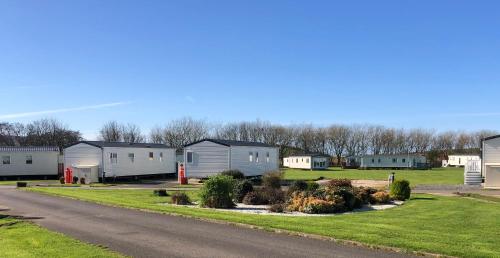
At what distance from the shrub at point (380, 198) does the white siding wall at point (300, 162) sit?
56504 mm

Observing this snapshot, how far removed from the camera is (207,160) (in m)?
36.9

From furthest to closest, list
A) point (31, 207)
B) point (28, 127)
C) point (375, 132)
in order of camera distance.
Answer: point (375, 132) < point (28, 127) < point (31, 207)

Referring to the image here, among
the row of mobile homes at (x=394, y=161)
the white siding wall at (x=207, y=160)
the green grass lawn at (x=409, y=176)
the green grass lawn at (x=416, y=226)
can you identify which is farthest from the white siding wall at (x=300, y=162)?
the green grass lawn at (x=416, y=226)

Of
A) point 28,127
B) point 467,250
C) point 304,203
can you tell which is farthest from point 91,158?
point 28,127

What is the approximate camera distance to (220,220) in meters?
13.1

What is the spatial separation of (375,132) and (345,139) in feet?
23.7

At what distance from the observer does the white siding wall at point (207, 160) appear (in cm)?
3641

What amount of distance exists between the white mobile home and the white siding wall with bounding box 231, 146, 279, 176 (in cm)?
978

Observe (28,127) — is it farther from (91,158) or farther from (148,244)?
(148,244)

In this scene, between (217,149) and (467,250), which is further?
(217,149)

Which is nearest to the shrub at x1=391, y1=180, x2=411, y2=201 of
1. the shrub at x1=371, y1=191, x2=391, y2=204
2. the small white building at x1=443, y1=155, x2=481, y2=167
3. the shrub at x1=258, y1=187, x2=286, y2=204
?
the shrub at x1=371, y1=191, x2=391, y2=204

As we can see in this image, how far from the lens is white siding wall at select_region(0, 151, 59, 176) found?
4466cm

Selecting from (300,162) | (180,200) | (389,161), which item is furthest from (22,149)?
(389,161)

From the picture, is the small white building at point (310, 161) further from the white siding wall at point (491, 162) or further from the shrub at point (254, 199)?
the shrub at point (254, 199)
